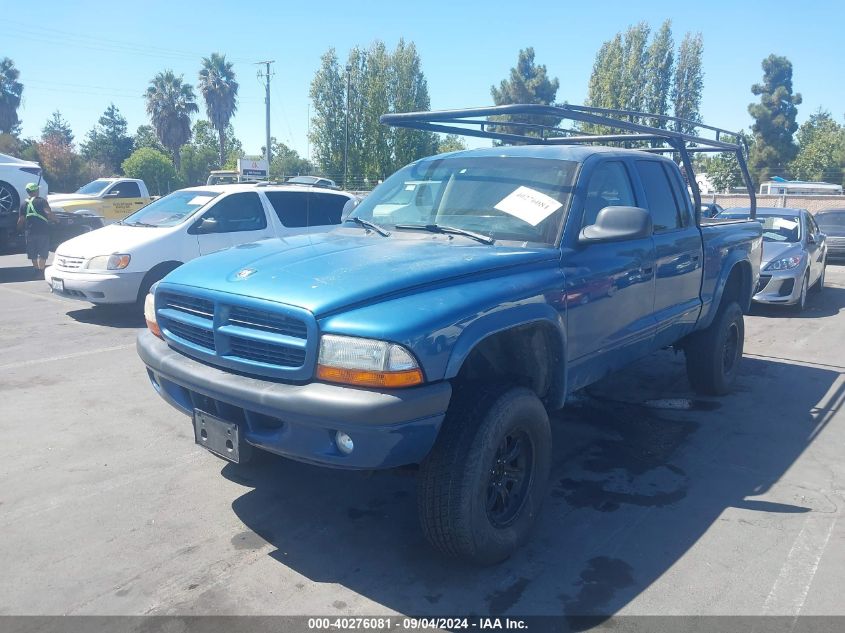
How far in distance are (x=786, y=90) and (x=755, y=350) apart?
51.4 metres

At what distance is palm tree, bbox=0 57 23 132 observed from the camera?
60.5m

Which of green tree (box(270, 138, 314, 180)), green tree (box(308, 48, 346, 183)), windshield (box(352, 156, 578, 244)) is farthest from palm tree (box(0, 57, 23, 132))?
windshield (box(352, 156, 578, 244))

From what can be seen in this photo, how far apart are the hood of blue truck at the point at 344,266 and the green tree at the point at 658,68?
45.3m

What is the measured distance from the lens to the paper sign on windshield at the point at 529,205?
13.1 feet

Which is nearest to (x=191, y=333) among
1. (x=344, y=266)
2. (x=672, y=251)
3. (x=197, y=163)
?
(x=344, y=266)

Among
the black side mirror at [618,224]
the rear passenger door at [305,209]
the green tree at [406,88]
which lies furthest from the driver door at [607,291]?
the green tree at [406,88]

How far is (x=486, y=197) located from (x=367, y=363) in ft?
5.77

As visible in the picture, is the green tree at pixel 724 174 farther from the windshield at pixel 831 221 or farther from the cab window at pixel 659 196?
the cab window at pixel 659 196

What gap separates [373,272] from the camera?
324 centimetres

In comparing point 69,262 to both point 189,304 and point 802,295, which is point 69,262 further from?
point 802,295

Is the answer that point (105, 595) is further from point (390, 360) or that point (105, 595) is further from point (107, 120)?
point (107, 120)

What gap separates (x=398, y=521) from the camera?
3.75m

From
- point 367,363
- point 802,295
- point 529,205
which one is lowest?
point 802,295

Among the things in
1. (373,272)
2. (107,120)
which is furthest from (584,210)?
(107,120)
